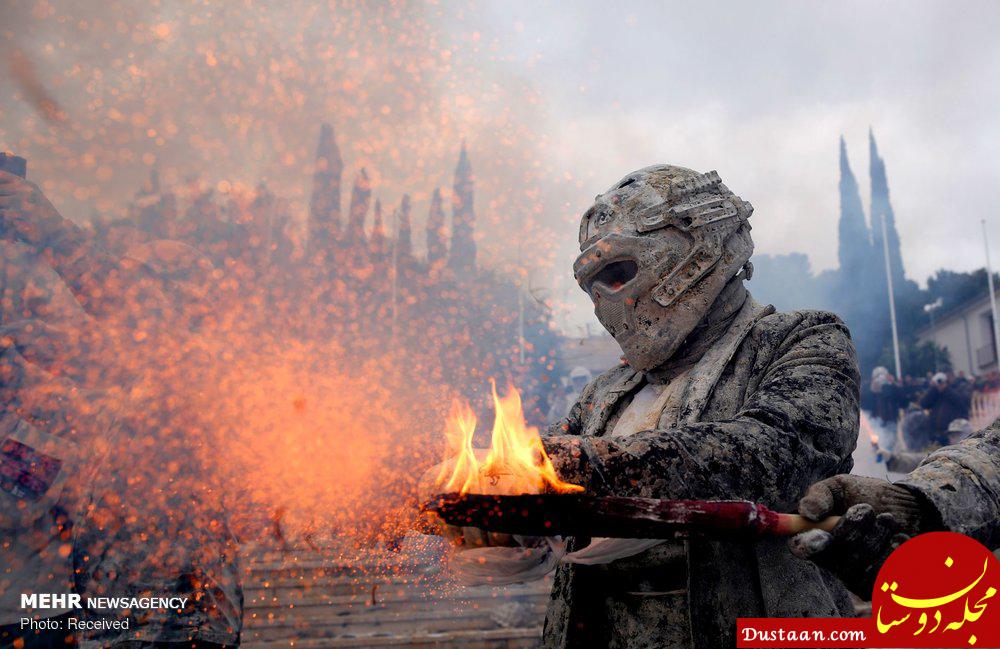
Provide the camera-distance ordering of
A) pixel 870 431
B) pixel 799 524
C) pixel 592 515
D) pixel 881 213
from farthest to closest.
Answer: pixel 881 213
pixel 870 431
pixel 799 524
pixel 592 515

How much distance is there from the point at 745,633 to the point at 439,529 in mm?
1167

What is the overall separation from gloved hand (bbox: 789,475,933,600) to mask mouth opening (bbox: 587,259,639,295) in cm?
148

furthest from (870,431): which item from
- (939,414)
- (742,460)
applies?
(742,460)

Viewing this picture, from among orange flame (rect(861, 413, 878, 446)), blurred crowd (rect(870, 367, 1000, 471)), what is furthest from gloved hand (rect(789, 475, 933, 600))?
orange flame (rect(861, 413, 878, 446))

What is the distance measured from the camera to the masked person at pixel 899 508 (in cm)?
183

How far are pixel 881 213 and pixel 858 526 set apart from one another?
56.0m

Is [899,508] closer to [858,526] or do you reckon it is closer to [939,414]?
[858,526]

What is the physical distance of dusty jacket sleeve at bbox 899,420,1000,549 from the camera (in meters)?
2.12

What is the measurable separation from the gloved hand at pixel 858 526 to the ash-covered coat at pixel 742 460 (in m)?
0.24

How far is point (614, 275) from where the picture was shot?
130 inches

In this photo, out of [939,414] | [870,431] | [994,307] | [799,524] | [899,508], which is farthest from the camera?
[994,307]

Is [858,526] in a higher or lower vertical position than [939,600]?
higher

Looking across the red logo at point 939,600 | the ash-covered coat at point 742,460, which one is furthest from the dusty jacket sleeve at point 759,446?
the red logo at point 939,600

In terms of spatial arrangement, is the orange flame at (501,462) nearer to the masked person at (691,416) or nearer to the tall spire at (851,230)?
the masked person at (691,416)
